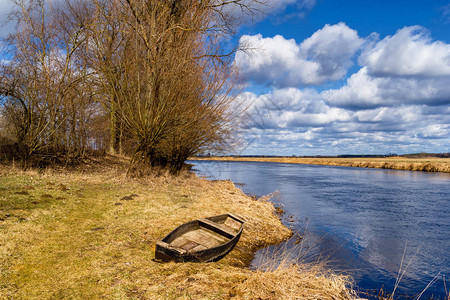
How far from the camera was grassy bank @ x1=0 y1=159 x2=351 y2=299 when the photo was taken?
15.9 feet

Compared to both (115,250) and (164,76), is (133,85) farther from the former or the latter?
(115,250)

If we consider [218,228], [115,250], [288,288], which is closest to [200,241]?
[218,228]

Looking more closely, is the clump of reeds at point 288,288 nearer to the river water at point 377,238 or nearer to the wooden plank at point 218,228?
the river water at point 377,238

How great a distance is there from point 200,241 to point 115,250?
217 centimetres

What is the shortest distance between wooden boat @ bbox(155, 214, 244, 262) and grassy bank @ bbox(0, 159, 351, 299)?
0.70ft

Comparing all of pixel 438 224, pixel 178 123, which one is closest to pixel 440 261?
pixel 438 224

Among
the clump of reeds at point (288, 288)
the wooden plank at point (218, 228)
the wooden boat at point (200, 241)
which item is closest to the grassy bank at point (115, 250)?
the clump of reeds at point (288, 288)

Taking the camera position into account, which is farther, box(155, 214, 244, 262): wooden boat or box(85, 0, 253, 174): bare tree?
box(85, 0, 253, 174): bare tree

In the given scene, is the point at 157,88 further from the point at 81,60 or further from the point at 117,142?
the point at 117,142

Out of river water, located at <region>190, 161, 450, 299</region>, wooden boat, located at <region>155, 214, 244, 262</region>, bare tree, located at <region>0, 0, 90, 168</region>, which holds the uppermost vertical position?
bare tree, located at <region>0, 0, 90, 168</region>

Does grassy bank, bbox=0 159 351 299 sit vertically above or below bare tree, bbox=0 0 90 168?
below

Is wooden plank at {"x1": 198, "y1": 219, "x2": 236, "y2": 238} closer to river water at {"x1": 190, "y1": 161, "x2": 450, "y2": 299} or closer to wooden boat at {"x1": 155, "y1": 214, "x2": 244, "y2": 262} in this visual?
wooden boat at {"x1": 155, "y1": 214, "x2": 244, "y2": 262}

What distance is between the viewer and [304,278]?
5.25 meters

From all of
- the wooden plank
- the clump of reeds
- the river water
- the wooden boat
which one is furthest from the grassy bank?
the river water
